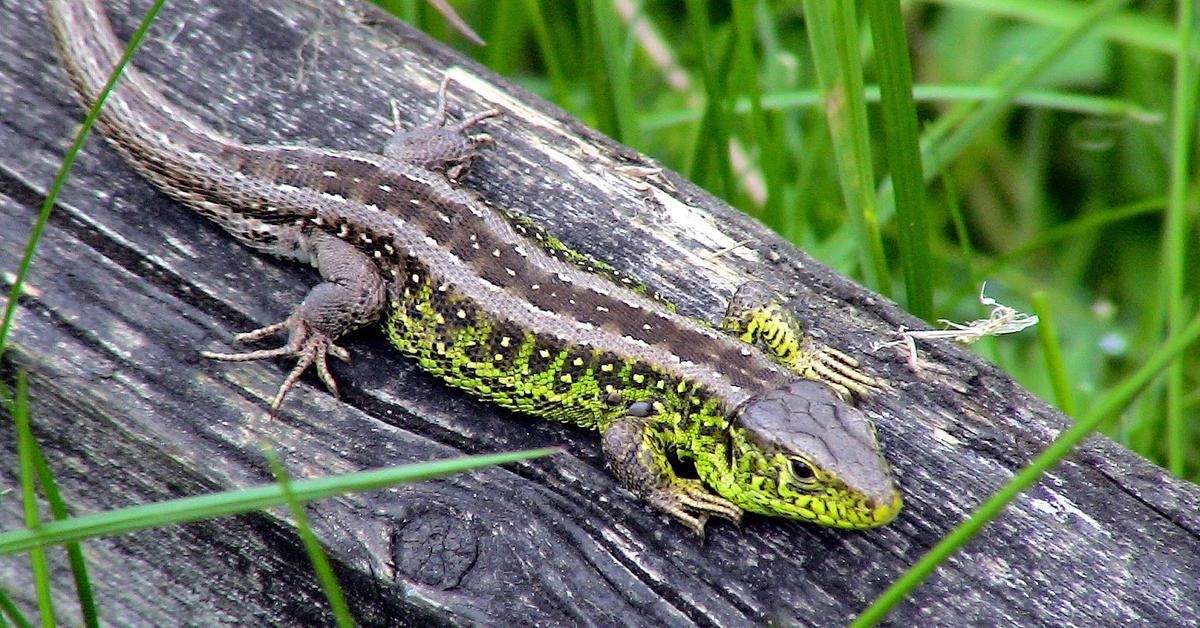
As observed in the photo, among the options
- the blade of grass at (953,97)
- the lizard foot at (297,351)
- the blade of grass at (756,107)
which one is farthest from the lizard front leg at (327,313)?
the blade of grass at (953,97)

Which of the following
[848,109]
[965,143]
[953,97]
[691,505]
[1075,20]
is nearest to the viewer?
[691,505]

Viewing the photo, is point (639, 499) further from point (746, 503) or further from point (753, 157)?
point (753, 157)

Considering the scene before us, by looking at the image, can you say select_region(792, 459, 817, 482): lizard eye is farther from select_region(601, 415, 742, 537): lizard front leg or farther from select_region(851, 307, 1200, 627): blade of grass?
select_region(851, 307, 1200, 627): blade of grass

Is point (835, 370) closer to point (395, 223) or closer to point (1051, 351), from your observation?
point (1051, 351)

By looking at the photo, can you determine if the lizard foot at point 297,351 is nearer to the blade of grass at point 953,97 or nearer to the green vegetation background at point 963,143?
the green vegetation background at point 963,143

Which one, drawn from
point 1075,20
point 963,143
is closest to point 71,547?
point 963,143

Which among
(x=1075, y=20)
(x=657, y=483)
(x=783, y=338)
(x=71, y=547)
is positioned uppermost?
(x=1075, y=20)
